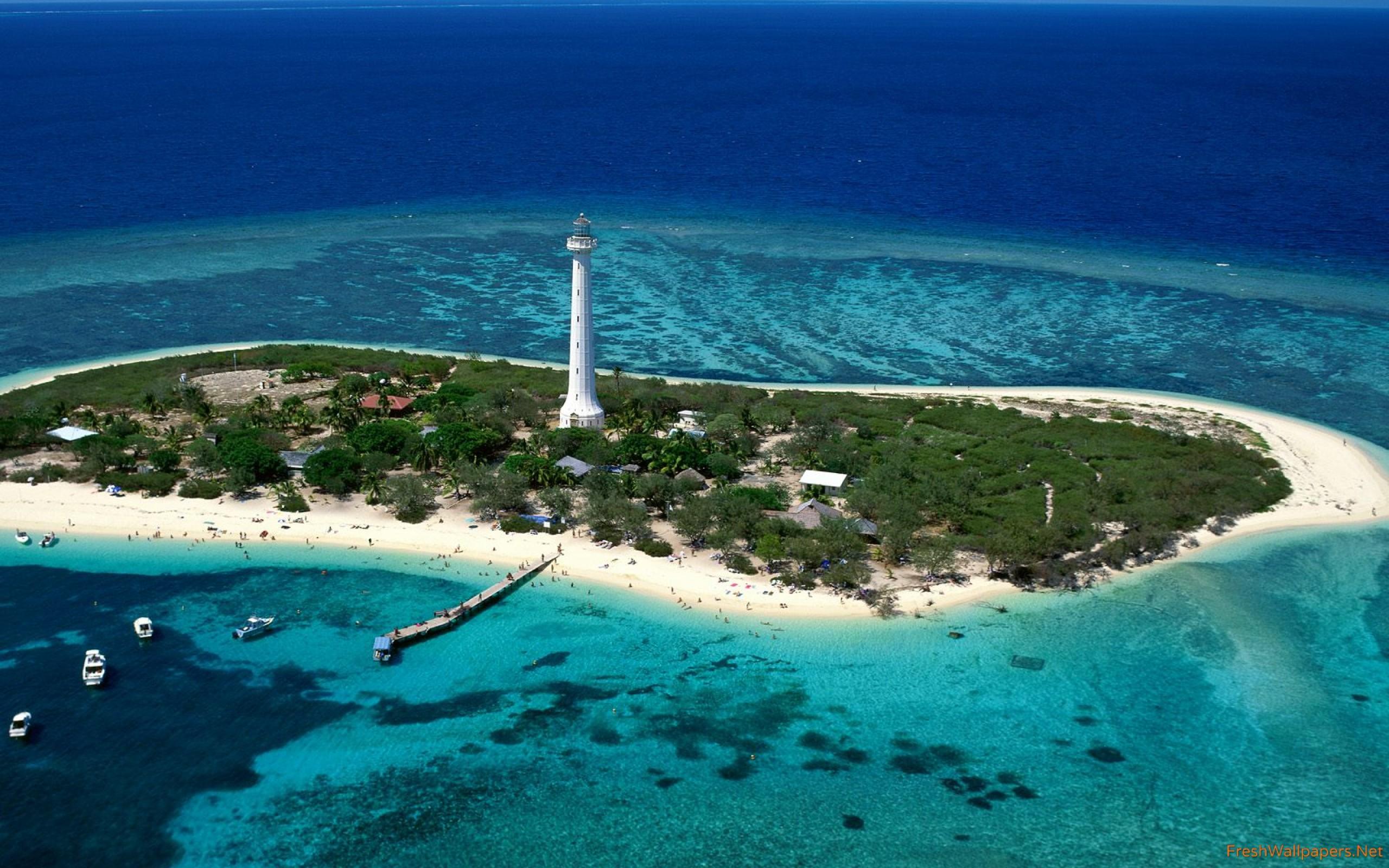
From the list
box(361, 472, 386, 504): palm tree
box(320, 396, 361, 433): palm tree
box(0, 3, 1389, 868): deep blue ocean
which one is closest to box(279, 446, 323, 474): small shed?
box(361, 472, 386, 504): palm tree

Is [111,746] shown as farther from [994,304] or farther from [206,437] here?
[994,304]

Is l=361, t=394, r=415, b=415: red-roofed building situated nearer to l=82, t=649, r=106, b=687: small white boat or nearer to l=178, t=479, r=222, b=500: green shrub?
l=178, t=479, r=222, b=500: green shrub

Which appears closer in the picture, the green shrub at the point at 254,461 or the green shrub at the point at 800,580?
the green shrub at the point at 800,580

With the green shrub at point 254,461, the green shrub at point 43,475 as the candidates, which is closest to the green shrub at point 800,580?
the green shrub at point 254,461

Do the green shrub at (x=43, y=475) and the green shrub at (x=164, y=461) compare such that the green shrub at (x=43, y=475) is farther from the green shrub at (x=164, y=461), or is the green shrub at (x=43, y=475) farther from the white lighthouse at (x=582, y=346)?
the white lighthouse at (x=582, y=346)

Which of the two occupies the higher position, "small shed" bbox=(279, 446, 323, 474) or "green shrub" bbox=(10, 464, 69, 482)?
"small shed" bbox=(279, 446, 323, 474)
